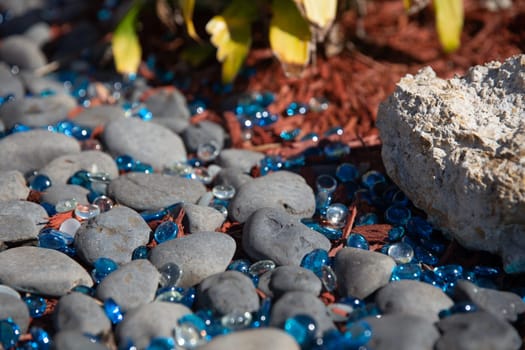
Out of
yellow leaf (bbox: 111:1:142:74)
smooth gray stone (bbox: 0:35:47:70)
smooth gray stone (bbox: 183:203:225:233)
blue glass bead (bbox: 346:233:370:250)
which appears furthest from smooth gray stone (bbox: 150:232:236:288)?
smooth gray stone (bbox: 0:35:47:70)

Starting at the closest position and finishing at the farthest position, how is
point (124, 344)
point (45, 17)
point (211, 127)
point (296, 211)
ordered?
1. point (124, 344)
2. point (296, 211)
3. point (211, 127)
4. point (45, 17)

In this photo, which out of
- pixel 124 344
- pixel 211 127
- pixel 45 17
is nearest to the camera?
pixel 124 344

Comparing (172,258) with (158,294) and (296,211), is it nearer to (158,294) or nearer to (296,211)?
(158,294)

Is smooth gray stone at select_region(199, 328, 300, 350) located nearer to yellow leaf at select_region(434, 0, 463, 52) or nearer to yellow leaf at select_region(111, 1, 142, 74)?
yellow leaf at select_region(434, 0, 463, 52)

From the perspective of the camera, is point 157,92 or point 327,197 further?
point 157,92

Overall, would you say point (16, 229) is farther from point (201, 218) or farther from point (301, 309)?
point (301, 309)

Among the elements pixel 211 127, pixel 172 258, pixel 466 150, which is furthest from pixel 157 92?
pixel 466 150
